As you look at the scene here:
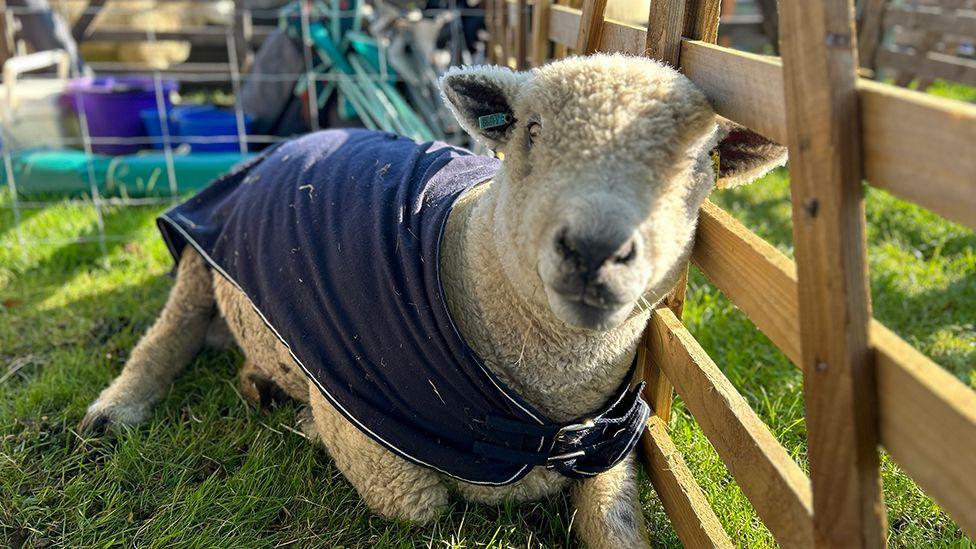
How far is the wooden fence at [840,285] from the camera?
1153 millimetres

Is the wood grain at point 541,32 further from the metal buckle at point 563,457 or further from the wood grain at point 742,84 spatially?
the metal buckle at point 563,457

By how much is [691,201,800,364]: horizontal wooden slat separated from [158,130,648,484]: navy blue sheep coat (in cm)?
54

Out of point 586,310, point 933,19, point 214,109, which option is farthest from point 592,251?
point 933,19

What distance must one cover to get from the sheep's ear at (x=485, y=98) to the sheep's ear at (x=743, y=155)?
558mm

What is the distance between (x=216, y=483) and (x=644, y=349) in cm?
151

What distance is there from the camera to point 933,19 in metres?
7.49

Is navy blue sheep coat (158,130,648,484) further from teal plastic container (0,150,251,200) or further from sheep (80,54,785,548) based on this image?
teal plastic container (0,150,251,200)

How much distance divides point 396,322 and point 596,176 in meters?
0.82

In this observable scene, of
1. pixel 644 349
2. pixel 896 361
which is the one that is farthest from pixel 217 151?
pixel 896 361

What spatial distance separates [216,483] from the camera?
2539 mm

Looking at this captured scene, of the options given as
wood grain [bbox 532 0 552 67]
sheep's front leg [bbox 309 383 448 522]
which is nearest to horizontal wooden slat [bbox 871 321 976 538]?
sheep's front leg [bbox 309 383 448 522]

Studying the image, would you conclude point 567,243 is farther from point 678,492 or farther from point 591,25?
point 591,25

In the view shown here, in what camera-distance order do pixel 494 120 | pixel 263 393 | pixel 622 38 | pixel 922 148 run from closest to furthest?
1. pixel 922 148
2. pixel 494 120
3. pixel 622 38
4. pixel 263 393

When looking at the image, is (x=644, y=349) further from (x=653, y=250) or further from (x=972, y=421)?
(x=972, y=421)
